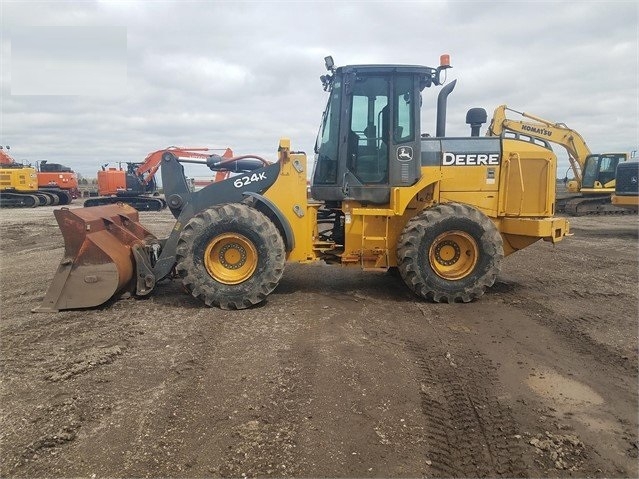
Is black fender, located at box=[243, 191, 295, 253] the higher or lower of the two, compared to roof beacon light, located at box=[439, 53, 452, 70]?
lower

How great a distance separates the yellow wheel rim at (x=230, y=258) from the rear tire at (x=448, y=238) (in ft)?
6.08

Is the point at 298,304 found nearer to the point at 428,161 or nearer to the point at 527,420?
the point at 428,161

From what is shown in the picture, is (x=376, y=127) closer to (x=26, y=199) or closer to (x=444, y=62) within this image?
(x=444, y=62)

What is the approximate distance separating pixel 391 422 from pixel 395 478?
1.75 ft

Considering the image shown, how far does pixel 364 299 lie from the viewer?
6.06m

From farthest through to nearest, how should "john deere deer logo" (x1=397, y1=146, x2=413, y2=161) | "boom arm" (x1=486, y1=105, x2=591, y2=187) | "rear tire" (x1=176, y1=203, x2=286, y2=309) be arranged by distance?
"boom arm" (x1=486, y1=105, x2=591, y2=187)
"john deere deer logo" (x1=397, y1=146, x2=413, y2=161)
"rear tire" (x1=176, y1=203, x2=286, y2=309)

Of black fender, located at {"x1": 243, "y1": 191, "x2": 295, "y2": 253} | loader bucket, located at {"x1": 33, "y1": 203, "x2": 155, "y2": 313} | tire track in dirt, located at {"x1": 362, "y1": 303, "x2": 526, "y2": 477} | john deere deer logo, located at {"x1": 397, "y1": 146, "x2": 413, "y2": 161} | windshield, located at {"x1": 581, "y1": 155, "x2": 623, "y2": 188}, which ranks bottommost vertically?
tire track in dirt, located at {"x1": 362, "y1": 303, "x2": 526, "y2": 477}

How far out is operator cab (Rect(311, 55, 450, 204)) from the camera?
19.8ft

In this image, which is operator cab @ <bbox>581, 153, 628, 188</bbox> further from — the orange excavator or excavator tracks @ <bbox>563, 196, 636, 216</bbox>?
the orange excavator

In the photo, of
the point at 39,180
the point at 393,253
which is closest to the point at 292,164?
the point at 393,253

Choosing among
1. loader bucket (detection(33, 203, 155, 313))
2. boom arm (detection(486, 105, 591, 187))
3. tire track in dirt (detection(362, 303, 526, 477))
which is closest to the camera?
tire track in dirt (detection(362, 303, 526, 477))

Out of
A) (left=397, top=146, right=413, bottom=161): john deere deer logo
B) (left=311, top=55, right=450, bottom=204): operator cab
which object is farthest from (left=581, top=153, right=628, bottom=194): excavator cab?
(left=397, top=146, right=413, bottom=161): john deere deer logo

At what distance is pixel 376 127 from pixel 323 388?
3.74 metres

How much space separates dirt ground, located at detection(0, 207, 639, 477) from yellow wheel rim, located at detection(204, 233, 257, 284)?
0.46 meters
